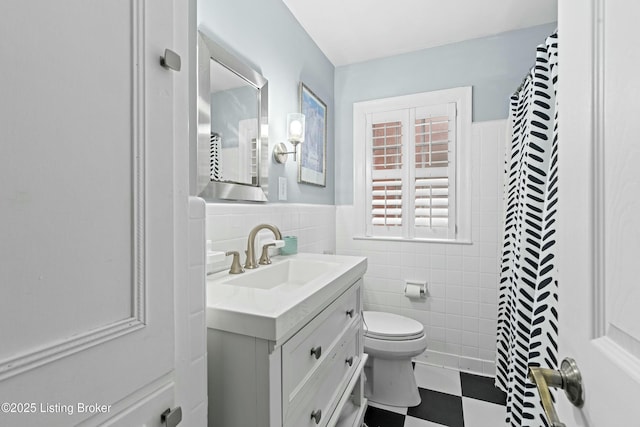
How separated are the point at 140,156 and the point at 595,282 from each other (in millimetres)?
702

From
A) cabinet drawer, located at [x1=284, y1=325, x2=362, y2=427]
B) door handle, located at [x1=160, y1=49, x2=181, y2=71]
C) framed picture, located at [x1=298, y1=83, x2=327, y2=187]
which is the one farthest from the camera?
framed picture, located at [x1=298, y1=83, x2=327, y2=187]

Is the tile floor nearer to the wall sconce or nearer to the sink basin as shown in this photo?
the sink basin

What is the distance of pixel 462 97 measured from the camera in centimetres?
213

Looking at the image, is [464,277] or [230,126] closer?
[230,126]

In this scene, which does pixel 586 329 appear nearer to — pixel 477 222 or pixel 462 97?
pixel 477 222

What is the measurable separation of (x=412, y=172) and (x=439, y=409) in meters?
1.55

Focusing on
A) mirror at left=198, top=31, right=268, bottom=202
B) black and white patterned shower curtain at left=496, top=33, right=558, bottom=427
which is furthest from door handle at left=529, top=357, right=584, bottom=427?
mirror at left=198, top=31, right=268, bottom=202

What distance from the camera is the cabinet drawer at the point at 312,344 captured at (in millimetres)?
782

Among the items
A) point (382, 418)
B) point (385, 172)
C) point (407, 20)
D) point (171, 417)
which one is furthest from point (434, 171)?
point (171, 417)

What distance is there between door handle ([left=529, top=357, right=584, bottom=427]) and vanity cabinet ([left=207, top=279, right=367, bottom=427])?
518 millimetres

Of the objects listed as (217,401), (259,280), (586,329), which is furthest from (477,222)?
(217,401)

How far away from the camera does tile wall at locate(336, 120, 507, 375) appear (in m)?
2.05

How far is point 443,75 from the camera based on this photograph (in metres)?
2.19

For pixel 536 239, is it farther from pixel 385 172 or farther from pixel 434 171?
pixel 385 172
